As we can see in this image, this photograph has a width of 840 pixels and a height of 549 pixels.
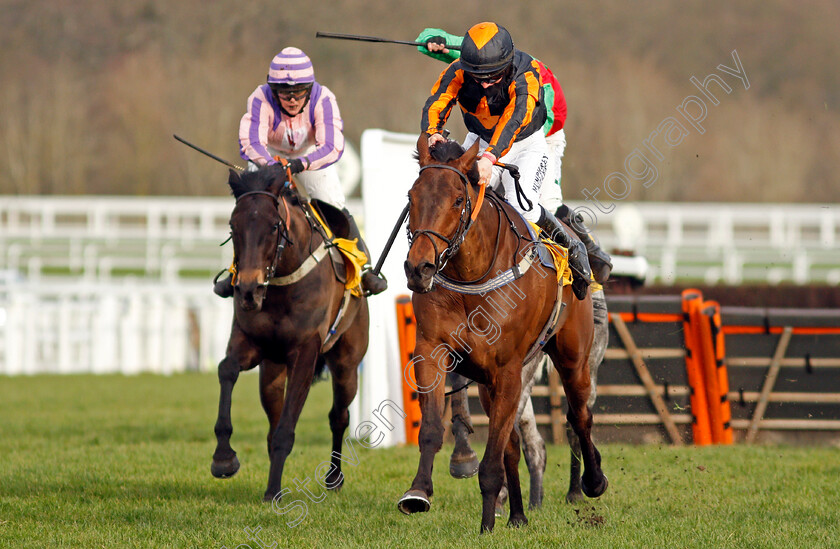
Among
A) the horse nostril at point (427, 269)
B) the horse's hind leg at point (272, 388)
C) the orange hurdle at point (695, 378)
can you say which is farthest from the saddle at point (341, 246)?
the orange hurdle at point (695, 378)

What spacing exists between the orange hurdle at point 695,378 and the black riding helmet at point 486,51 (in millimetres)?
4448

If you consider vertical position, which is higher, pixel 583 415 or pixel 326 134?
pixel 326 134

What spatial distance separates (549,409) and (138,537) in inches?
199

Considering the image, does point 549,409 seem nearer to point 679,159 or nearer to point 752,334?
point 752,334

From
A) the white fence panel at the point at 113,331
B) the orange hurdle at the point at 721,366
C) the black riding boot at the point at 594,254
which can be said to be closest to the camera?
the black riding boot at the point at 594,254

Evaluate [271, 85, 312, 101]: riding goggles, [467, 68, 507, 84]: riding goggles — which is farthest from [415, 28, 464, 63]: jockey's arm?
[467, 68, 507, 84]: riding goggles

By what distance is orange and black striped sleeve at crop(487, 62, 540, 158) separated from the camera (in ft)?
19.2

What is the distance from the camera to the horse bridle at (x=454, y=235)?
518cm

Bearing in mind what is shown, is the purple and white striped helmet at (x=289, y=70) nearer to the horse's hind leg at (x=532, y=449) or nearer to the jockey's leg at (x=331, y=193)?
the jockey's leg at (x=331, y=193)

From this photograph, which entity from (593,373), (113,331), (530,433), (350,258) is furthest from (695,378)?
(113,331)

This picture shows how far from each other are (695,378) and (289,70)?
4546 millimetres

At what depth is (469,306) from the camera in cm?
561

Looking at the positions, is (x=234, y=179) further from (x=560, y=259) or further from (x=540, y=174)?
(x=560, y=259)

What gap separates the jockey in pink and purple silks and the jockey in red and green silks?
0.88 meters
